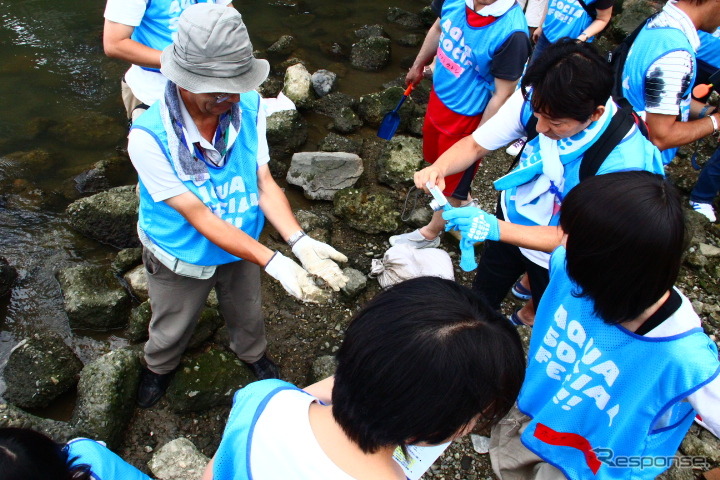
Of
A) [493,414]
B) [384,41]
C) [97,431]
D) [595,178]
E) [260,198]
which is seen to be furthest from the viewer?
[384,41]

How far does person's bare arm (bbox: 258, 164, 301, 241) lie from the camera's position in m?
2.46

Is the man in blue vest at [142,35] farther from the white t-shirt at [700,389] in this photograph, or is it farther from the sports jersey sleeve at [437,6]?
the white t-shirt at [700,389]

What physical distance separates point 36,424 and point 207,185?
5.52 feet

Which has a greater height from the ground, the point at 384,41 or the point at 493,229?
the point at 493,229

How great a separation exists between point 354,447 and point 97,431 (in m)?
2.15

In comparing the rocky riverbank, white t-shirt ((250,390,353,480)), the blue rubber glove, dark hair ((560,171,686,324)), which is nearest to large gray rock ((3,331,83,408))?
the rocky riverbank

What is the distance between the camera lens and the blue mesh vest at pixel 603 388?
1.62m

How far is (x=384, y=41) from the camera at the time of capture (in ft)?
23.2

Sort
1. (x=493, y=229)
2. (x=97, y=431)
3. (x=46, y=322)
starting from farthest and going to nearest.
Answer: (x=46, y=322)
(x=97, y=431)
(x=493, y=229)

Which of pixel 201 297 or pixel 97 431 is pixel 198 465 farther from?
pixel 201 297

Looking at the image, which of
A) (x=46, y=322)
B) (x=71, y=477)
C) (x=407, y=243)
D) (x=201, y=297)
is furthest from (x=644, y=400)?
(x=46, y=322)

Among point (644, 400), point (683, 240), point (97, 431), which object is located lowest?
point (97, 431)

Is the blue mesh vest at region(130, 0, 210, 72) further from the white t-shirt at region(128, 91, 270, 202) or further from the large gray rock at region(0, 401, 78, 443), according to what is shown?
the large gray rock at region(0, 401, 78, 443)

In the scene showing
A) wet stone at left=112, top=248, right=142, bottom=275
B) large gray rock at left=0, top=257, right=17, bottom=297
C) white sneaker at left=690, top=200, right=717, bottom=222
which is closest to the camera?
large gray rock at left=0, top=257, right=17, bottom=297
